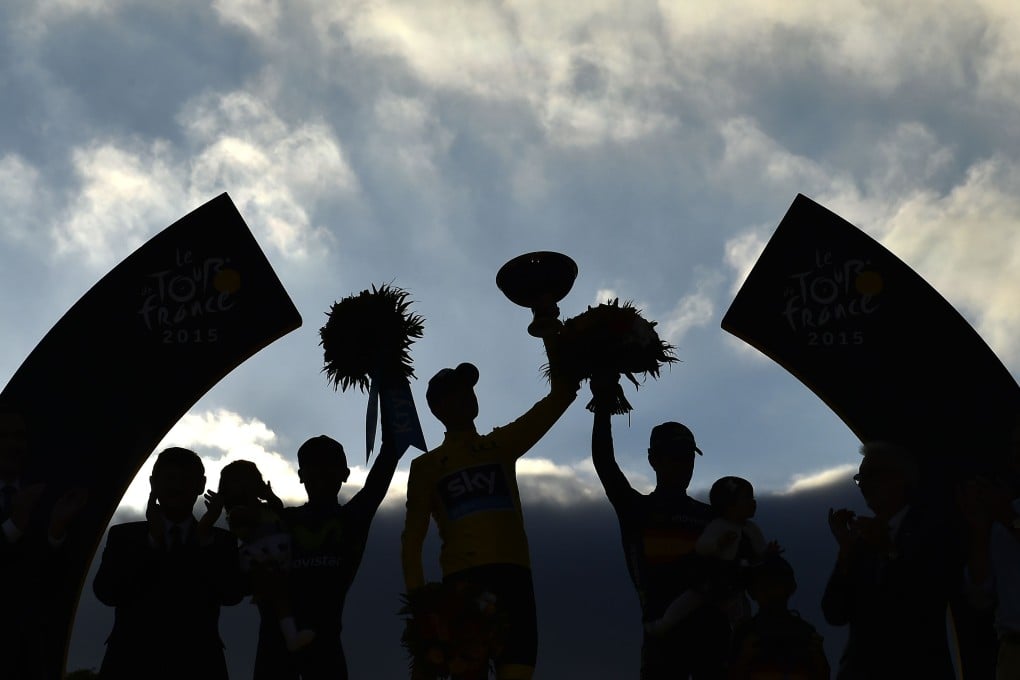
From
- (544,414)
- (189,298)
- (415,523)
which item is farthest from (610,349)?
(189,298)

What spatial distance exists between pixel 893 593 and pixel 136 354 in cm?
564

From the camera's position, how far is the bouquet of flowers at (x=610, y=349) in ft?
23.9

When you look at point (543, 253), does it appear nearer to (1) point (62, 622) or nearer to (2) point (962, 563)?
(2) point (962, 563)

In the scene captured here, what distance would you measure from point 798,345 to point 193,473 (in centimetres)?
463

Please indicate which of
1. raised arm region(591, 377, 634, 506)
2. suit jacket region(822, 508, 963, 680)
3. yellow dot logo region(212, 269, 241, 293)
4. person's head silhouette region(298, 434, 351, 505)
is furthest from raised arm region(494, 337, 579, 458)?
yellow dot logo region(212, 269, 241, 293)

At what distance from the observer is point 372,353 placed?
298 inches

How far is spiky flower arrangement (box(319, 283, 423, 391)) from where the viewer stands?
24.9 ft

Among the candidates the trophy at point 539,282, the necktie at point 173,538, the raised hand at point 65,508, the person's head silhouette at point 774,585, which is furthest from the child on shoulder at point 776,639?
the raised hand at point 65,508

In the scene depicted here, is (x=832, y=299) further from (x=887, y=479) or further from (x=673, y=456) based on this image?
(x=887, y=479)

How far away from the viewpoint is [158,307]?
28.2 ft

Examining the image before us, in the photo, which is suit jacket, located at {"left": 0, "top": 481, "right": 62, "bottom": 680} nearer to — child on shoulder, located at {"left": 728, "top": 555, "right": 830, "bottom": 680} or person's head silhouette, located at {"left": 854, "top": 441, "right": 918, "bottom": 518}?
child on shoulder, located at {"left": 728, "top": 555, "right": 830, "bottom": 680}

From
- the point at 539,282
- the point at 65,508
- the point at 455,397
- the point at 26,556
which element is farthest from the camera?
the point at 539,282

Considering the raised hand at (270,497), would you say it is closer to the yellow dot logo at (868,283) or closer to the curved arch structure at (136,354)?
the curved arch structure at (136,354)

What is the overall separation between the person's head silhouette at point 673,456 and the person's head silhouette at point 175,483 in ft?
9.33
